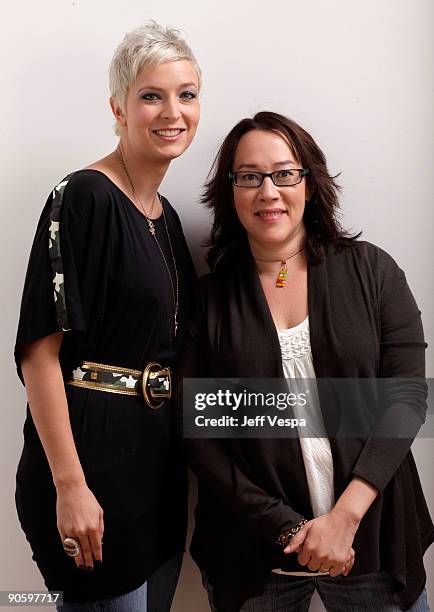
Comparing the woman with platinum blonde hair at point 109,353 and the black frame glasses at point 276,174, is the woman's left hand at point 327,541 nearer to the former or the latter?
the woman with platinum blonde hair at point 109,353

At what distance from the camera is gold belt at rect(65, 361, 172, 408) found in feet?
4.73

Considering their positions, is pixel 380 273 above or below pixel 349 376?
above

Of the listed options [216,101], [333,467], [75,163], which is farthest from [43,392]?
[216,101]

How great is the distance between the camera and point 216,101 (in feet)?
5.92

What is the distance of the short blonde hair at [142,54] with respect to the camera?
1432 mm

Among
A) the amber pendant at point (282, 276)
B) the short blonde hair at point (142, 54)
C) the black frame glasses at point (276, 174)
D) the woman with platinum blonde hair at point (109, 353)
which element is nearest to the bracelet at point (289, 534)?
the woman with platinum blonde hair at point (109, 353)

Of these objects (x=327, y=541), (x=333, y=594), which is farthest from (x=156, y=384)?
(x=333, y=594)

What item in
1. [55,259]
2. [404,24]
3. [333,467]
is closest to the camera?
[55,259]

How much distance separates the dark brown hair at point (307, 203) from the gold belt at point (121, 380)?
316 mm

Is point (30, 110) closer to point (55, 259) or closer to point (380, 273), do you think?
point (55, 259)

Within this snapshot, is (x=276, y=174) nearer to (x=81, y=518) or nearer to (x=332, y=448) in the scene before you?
(x=332, y=448)

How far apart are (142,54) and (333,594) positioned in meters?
1.21

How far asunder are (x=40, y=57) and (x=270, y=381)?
1004 mm

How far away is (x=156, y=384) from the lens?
1499mm
